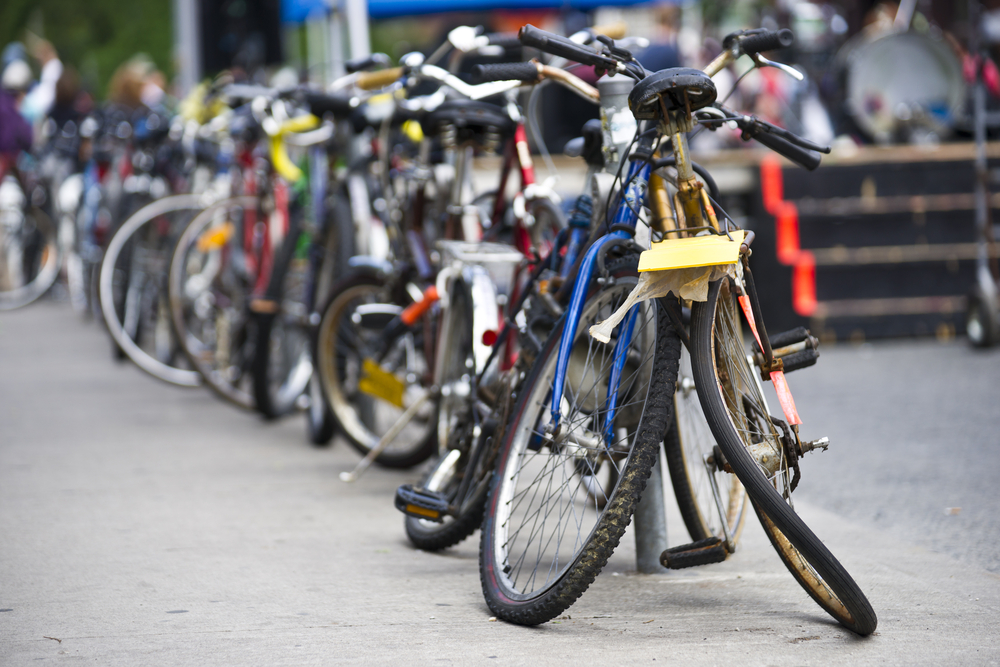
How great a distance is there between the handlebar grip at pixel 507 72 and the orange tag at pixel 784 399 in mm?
1134

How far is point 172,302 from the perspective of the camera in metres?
6.15

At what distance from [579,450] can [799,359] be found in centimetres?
63

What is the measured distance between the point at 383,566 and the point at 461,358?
3.04ft

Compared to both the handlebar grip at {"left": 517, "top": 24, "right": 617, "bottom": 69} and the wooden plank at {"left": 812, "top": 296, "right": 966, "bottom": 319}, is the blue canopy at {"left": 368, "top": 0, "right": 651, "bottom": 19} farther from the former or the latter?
the handlebar grip at {"left": 517, "top": 24, "right": 617, "bottom": 69}

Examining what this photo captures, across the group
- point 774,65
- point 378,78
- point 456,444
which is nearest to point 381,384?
point 456,444

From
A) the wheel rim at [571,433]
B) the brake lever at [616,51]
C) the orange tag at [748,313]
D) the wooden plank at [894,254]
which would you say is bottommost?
the wooden plank at [894,254]

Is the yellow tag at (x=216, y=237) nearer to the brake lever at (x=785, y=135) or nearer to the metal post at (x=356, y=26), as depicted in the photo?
the metal post at (x=356, y=26)

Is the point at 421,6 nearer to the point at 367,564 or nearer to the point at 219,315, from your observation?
the point at 219,315

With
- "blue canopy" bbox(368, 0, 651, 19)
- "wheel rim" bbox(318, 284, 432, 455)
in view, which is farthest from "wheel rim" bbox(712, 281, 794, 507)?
"blue canopy" bbox(368, 0, 651, 19)

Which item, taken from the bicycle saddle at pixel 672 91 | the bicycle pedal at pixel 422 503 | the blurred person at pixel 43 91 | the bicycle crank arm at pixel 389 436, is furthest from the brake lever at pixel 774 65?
the blurred person at pixel 43 91

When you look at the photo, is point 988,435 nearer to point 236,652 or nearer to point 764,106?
point 236,652

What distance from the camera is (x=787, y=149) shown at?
3.14 metres

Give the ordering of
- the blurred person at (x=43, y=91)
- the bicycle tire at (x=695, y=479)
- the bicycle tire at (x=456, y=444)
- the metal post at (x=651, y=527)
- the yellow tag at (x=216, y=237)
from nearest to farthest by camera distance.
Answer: the bicycle tire at (x=695, y=479)
the metal post at (x=651, y=527)
the bicycle tire at (x=456, y=444)
the yellow tag at (x=216, y=237)
the blurred person at (x=43, y=91)

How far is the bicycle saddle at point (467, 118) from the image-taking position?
13.7ft
